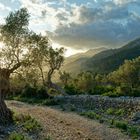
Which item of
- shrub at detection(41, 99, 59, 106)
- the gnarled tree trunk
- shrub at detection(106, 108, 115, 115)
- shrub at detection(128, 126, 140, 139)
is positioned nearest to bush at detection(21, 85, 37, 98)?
shrub at detection(41, 99, 59, 106)

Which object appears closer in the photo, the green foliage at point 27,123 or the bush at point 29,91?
the green foliage at point 27,123

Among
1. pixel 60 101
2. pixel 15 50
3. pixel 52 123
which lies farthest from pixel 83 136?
pixel 60 101

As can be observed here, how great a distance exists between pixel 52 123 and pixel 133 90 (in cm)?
3480

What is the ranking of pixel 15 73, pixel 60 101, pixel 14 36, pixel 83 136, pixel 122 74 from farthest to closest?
1. pixel 122 74
2. pixel 60 101
3. pixel 14 36
4. pixel 15 73
5. pixel 83 136

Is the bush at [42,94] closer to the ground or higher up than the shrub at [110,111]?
higher up

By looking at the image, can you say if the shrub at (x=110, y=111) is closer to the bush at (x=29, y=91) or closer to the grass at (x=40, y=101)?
the grass at (x=40, y=101)

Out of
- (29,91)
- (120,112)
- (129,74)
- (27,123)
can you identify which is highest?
(129,74)

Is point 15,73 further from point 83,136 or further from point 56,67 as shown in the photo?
point 56,67

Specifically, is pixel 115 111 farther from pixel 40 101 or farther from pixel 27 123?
pixel 27 123

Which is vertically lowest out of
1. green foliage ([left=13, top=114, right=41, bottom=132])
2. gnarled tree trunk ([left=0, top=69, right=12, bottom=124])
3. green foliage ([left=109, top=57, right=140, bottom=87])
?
green foliage ([left=13, top=114, right=41, bottom=132])

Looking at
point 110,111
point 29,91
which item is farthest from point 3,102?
point 29,91

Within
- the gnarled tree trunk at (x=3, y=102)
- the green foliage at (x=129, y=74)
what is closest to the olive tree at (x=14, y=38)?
the gnarled tree trunk at (x=3, y=102)

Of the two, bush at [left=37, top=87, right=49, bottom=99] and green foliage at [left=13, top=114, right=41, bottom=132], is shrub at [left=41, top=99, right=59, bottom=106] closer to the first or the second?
bush at [left=37, top=87, right=49, bottom=99]

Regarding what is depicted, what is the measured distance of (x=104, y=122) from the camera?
41.2 meters
